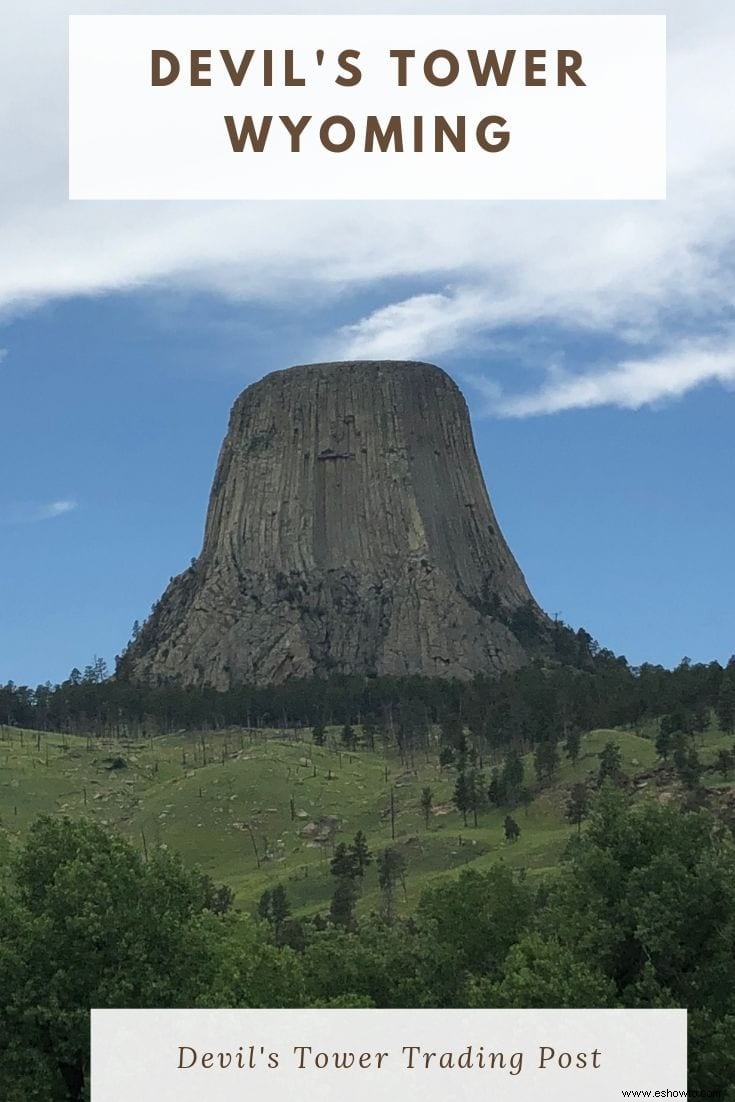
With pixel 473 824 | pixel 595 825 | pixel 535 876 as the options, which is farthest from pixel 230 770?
pixel 595 825

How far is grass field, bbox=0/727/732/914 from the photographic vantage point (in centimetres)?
13338

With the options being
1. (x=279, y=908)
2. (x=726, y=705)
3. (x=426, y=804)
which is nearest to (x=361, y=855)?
(x=426, y=804)

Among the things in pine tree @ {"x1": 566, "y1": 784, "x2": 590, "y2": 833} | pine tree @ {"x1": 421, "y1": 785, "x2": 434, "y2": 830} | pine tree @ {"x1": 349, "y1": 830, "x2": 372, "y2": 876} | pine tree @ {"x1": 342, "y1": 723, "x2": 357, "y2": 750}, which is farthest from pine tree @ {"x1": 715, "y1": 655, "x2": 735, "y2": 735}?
pine tree @ {"x1": 342, "y1": 723, "x2": 357, "y2": 750}

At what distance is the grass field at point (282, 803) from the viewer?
5251 inches

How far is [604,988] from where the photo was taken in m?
46.6

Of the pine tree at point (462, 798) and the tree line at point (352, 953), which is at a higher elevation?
the pine tree at point (462, 798)

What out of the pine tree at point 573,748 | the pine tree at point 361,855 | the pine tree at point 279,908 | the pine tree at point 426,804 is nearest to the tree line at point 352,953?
the pine tree at point 279,908

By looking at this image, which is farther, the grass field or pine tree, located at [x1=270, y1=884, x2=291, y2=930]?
the grass field

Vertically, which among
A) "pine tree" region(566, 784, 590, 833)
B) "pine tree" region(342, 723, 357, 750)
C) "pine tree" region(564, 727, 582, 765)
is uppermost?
"pine tree" region(342, 723, 357, 750)

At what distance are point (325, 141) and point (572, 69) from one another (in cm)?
514

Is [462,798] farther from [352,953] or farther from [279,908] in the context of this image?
[352,953]

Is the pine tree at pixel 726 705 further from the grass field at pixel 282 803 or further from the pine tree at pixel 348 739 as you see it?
the pine tree at pixel 348 739
